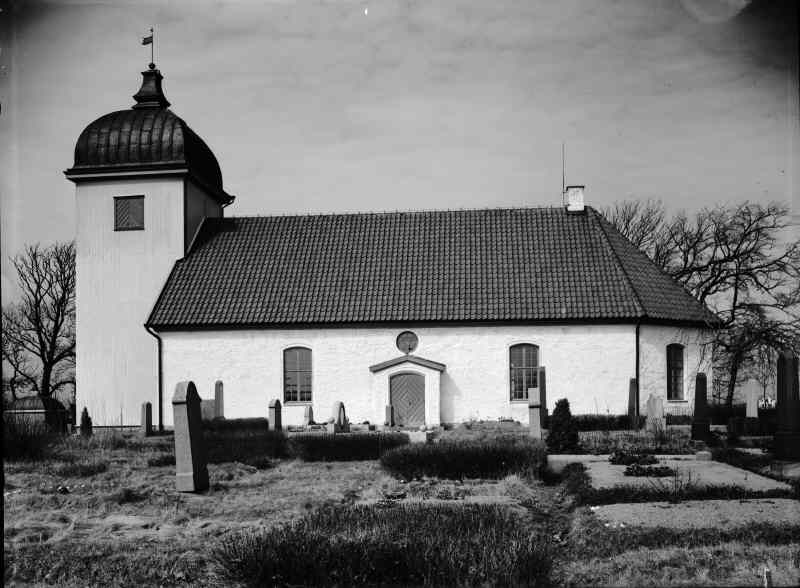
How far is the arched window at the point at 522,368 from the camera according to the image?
25062 millimetres

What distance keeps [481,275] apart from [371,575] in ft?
65.1

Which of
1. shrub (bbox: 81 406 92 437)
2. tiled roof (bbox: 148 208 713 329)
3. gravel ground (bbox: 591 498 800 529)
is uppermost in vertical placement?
tiled roof (bbox: 148 208 713 329)

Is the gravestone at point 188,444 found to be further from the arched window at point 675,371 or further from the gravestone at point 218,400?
the arched window at point 675,371

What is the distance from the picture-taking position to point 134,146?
89.0 ft

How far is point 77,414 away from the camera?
2638cm

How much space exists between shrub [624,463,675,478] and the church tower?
18118 millimetres

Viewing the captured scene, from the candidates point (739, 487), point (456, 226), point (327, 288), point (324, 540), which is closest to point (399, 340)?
point (327, 288)

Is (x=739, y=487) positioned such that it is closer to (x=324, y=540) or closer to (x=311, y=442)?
(x=324, y=540)

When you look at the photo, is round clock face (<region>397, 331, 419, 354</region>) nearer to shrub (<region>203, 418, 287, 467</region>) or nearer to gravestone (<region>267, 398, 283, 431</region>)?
gravestone (<region>267, 398, 283, 431</region>)

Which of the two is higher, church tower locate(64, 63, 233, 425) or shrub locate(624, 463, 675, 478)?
church tower locate(64, 63, 233, 425)

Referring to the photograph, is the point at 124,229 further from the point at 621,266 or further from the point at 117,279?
the point at 621,266

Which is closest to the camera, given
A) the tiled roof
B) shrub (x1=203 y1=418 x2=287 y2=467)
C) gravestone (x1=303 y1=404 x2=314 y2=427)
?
shrub (x1=203 y1=418 x2=287 y2=467)

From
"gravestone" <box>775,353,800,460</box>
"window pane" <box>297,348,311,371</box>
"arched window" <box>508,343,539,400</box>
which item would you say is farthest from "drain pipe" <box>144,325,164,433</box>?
"gravestone" <box>775,353,800,460</box>

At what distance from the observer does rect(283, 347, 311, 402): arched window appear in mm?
25797
